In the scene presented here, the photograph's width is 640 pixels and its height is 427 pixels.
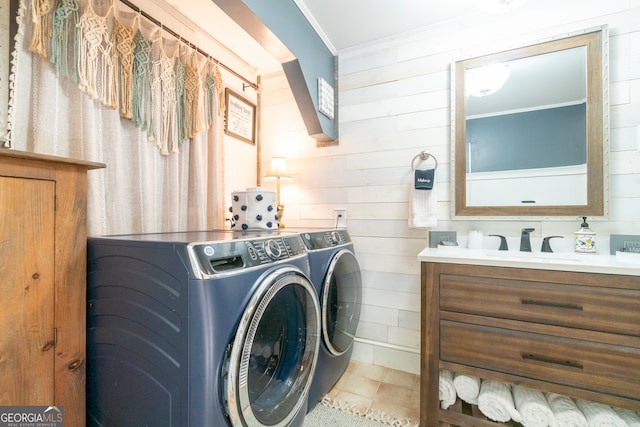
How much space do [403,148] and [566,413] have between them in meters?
1.63

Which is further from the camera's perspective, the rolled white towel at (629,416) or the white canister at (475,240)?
the white canister at (475,240)

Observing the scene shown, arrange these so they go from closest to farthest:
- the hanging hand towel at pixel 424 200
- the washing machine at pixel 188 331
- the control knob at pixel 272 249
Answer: the washing machine at pixel 188 331, the control knob at pixel 272 249, the hanging hand towel at pixel 424 200

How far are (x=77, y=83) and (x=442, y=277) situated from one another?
1951 mm

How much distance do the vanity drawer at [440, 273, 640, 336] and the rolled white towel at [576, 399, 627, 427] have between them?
1.22 feet

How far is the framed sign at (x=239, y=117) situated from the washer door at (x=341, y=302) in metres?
1.38

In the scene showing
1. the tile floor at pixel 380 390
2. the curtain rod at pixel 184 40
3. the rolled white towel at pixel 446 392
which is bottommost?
the tile floor at pixel 380 390

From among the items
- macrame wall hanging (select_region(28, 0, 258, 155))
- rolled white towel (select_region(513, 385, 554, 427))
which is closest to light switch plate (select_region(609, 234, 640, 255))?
rolled white towel (select_region(513, 385, 554, 427))

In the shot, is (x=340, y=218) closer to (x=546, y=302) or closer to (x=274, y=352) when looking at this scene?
(x=274, y=352)

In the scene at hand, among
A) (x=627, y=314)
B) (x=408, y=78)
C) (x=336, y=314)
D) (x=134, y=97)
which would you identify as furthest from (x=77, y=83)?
(x=627, y=314)

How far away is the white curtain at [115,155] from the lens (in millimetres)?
1144

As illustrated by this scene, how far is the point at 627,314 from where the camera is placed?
1091 mm

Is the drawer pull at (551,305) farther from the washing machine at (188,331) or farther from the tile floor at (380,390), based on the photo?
the washing machine at (188,331)

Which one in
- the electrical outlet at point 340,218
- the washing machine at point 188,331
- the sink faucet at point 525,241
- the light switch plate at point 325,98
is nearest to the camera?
the washing machine at point 188,331

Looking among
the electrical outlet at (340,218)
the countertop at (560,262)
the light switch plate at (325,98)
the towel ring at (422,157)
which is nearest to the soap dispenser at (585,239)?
the countertop at (560,262)
